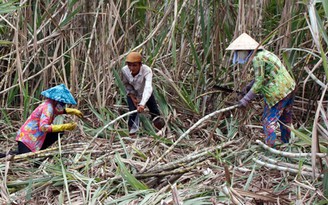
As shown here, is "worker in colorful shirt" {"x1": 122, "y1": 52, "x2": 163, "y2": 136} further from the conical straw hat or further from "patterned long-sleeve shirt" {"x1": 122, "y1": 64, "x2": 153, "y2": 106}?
the conical straw hat

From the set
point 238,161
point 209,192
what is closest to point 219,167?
point 238,161

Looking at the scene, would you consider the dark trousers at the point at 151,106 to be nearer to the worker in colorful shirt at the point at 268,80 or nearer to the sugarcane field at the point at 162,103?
the sugarcane field at the point at 162,103

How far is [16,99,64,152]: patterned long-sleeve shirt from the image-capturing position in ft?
13.6

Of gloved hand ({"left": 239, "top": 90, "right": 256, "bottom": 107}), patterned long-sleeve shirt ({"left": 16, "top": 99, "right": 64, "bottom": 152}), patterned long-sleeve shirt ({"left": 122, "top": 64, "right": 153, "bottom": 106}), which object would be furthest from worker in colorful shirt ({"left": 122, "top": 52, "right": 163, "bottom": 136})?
gloved hand ({"left": 239, "top": 90, "right": 256, "bottom": 107})

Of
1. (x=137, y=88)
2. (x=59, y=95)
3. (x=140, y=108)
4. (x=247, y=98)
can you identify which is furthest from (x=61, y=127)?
(x=247, y=98)

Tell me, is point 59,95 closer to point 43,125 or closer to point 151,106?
point 43,125

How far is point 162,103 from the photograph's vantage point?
4.96 metres

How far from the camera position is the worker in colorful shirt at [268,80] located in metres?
3.95

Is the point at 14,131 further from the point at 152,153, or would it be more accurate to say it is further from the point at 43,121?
the point at 152,153

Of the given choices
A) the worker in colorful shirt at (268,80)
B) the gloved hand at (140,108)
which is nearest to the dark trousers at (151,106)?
the gloved hand at (140,108)

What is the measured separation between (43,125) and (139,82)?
0.94 meters

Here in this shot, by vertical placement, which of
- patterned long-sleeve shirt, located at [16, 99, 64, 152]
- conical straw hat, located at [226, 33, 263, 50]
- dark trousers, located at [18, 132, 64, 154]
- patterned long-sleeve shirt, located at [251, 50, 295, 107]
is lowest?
dark trousers, located at [18, 132, 64, 154]

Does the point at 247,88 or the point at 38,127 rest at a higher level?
the point at 247,88

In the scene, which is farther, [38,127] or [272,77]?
[38,127]
